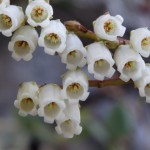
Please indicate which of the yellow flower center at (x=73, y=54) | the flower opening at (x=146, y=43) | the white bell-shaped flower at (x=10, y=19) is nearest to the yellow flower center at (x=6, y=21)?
the white bell-shaped flower at (x=10, y=19)

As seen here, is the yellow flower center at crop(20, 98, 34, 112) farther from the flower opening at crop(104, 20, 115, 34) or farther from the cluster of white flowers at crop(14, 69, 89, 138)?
the flower opening at crop(104, 20, 115, 34)

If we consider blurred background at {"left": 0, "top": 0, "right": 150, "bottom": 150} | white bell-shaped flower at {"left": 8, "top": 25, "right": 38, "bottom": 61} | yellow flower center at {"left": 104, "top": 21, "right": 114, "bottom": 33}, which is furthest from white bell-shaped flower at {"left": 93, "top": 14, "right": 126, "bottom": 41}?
blurred background at {"left": 0, "top": 0, "right": 150, "bottom": 150}

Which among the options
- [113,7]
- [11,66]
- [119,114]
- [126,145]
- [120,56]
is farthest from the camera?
[11,66]

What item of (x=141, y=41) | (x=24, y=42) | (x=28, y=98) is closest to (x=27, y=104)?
(x=28, y=98)

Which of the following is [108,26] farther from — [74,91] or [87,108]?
[87,108]

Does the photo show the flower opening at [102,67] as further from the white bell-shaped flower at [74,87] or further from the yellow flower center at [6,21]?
the yellow flower center at [6,21]

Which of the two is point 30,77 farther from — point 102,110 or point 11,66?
point 102,110

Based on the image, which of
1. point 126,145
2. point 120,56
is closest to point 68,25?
point 120,56
